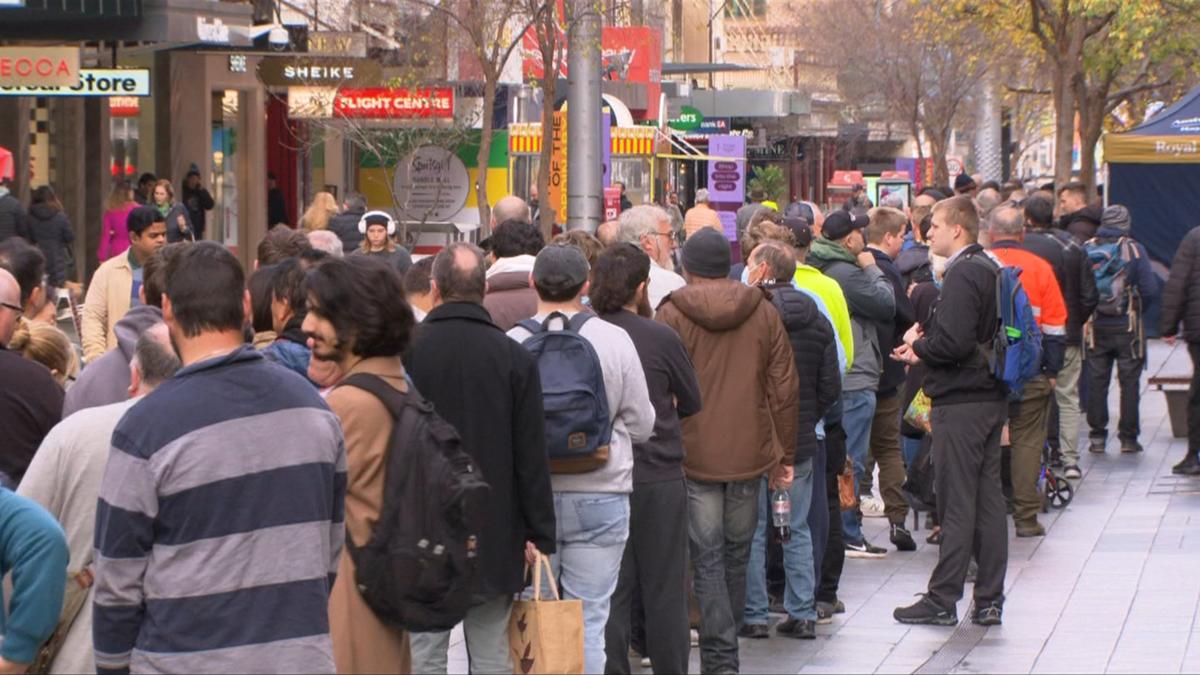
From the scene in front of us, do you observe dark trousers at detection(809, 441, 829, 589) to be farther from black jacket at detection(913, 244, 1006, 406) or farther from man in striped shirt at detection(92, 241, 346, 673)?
man in striped shirt at detection(92, 241, 346, 673)

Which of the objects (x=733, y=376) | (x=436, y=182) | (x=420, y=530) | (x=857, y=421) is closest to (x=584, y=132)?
(x=857, y=421)

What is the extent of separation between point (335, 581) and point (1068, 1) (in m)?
22.7

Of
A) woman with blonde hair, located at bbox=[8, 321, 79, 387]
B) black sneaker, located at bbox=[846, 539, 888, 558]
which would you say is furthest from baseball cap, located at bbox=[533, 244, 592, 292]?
black sneaker, located at bbox=[846, 539, 888, 558]

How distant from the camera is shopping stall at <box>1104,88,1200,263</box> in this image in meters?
25.5

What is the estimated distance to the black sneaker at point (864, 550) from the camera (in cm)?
1186

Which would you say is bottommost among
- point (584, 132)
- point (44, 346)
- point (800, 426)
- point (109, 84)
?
point (800, 426)

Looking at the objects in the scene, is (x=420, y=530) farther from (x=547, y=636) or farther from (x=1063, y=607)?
(x=1063, y=607)

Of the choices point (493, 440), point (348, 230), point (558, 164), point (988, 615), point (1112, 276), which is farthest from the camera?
point (558, 164)

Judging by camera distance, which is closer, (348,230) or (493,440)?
(493,440)

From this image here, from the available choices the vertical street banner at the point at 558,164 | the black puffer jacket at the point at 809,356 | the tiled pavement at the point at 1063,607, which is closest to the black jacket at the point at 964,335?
the black puffer jacket at the point at 809,356

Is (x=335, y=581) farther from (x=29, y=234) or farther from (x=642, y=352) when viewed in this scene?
(x=29, y=234)

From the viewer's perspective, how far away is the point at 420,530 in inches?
198

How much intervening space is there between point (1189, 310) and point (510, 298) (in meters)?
7.75

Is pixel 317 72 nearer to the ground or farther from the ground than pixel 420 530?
farther from the ground
